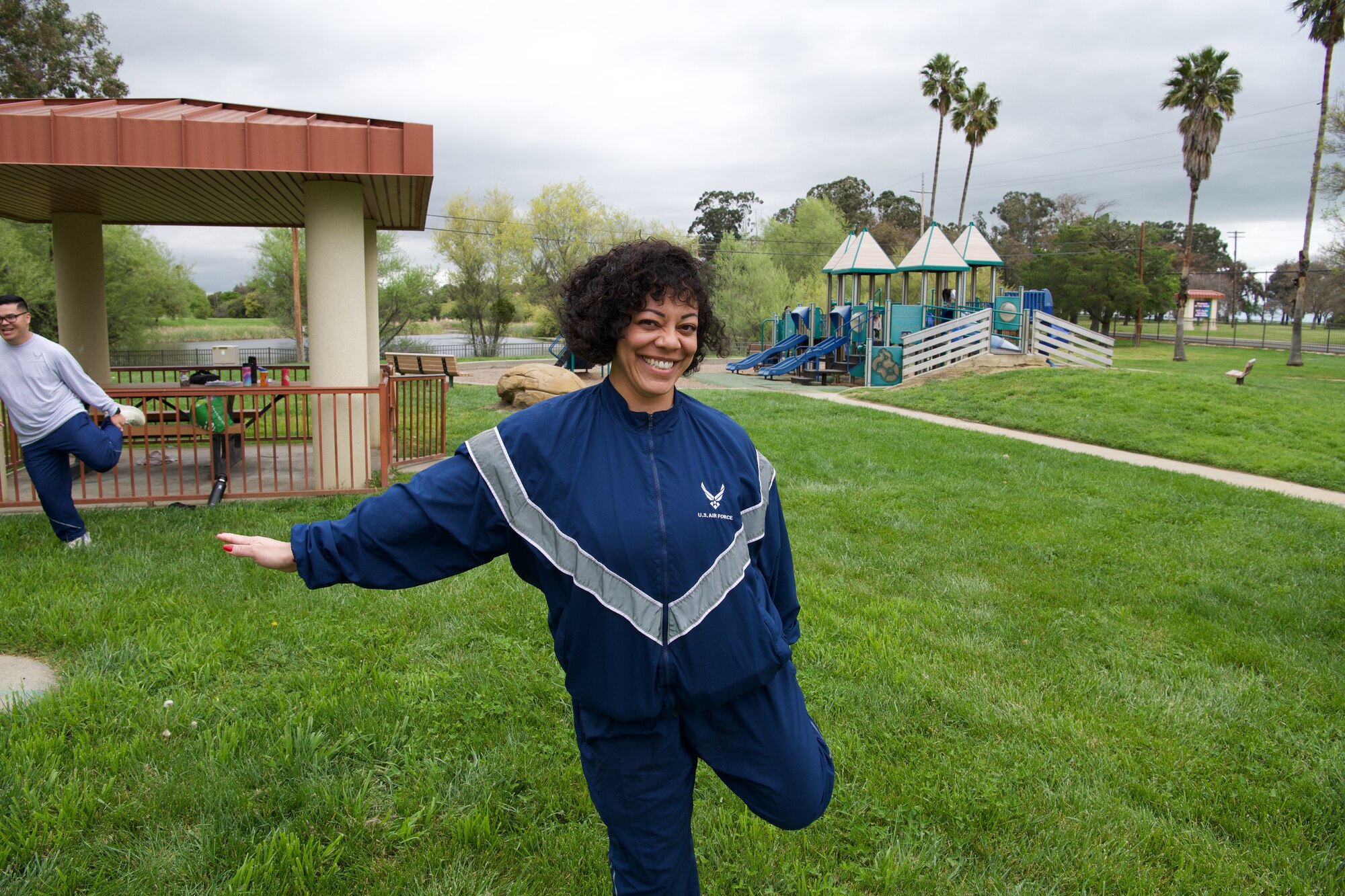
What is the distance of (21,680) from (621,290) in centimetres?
371

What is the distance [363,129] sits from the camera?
7.60m

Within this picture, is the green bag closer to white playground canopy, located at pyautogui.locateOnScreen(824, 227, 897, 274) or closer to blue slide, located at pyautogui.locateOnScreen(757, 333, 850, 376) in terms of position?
blue slide, located at pyautogui.locateOnScreen(757, 333, 850, 376)

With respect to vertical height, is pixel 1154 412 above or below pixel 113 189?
below

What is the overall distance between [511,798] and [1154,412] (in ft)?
45.0

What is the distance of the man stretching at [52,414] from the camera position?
5.52 m

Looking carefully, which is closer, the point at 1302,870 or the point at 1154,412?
the point at 1302,870

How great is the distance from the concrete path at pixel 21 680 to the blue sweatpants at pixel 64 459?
6.20ft

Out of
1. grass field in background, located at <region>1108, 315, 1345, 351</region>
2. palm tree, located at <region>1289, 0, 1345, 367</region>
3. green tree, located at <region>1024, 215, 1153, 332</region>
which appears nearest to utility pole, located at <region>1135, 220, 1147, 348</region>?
green tree, located at <region>1024, 215, 1153, 332</region>

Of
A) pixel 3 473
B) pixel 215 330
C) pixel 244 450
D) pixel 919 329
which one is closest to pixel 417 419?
pixel 244 450

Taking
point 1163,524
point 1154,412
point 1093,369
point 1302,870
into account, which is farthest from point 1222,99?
point 1302,870

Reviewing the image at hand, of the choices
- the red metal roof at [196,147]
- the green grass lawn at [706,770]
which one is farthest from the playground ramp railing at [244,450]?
the red metal roof at [196,147]

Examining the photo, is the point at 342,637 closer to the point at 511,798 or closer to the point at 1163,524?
the point at 511,798

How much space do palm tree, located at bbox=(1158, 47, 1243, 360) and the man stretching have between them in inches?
1556

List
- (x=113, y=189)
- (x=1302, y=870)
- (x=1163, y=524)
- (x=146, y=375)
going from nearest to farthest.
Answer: (x=1302, y=870) < (x=1163, y=524) < (x=113, y=189) < (x=146, y=375)
